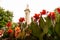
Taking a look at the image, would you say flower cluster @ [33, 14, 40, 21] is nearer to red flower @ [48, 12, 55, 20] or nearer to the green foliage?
red flower @ [48, 12, 55, 20]

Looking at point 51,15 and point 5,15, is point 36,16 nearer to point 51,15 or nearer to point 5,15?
point 51,15

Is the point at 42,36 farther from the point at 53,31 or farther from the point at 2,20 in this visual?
the point at 2,20

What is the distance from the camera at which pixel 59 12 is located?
7.91ft

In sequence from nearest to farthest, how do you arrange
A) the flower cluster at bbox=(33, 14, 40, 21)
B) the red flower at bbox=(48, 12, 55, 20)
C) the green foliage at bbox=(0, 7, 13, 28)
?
the red flower at bbox=(48, 12, 55, 20), the flower cluster at bbox=(33, 14, 40, 21), the green foliage at bbox=(0, 7, 13, 28)

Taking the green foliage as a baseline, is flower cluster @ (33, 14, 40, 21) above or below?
above

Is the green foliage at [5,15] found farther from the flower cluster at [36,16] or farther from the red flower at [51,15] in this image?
the red flower at [51,15]

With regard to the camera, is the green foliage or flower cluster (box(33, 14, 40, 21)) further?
the green foliage

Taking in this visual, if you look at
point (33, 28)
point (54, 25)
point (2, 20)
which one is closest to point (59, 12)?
point (54, 25)

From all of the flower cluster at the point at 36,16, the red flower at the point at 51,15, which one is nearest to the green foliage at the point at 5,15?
the flower cluster at the point at 36,16

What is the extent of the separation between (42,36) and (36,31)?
0.09 metres

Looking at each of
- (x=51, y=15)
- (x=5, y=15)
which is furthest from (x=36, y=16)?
(x=5, y=15)

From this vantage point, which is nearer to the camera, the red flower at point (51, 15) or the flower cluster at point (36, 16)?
the red flower at point (51, 15)

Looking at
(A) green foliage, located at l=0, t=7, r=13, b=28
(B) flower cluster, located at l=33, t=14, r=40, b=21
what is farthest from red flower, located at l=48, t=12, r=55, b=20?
(A) green foliage, located at l=0, t=7, r=13, b=28

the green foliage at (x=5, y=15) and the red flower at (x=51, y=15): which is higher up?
the red flower at (x=51, y=15)
